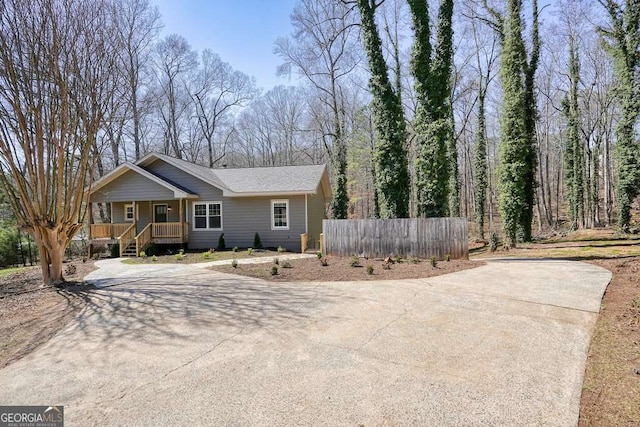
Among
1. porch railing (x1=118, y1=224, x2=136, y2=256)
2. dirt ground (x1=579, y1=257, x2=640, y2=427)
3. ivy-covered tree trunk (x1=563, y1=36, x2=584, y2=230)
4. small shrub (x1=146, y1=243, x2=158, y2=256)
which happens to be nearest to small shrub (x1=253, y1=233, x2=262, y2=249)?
small shrub (x1=146, y1=243, x2=158, y2=256)

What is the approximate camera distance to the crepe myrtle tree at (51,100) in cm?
746

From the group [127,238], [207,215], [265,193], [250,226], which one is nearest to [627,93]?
[265,193]

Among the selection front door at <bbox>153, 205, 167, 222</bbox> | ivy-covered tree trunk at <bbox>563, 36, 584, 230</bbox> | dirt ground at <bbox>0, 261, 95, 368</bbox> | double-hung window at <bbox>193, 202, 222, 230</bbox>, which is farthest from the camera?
ivy-covered tree trunk at <bbox>563, 36, 584, 230</bbox>

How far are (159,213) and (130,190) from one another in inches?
72.9

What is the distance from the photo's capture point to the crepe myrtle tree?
746 centimetres

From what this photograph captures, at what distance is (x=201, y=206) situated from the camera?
17.2 m

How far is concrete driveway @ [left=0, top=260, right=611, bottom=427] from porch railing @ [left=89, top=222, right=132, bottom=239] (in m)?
10.9

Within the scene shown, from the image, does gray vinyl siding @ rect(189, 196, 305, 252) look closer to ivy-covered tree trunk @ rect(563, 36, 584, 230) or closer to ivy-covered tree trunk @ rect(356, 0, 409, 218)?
ivy-covered tree trunk @ rect(356, 0, 409, 218)

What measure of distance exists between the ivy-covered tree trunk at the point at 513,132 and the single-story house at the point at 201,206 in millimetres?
8989

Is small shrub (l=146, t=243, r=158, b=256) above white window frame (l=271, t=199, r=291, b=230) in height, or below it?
below

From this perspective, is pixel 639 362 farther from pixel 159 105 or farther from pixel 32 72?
pixel 159 105

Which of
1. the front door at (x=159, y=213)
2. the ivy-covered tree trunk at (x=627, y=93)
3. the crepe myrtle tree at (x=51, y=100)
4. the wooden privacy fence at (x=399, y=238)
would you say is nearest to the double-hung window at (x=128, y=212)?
the front door at (x=159, y=213)

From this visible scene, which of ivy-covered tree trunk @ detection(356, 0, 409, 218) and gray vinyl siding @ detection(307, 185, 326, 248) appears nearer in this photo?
ivy-covered tree trunk @ detection(356, 0, 409, 218)

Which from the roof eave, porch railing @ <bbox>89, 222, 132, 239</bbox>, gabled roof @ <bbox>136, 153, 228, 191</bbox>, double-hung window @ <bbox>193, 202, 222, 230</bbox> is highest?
gabled roof @ <bbox>136, 153, 228, 191</bbox>
